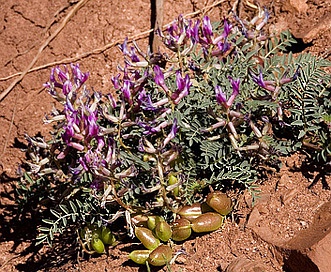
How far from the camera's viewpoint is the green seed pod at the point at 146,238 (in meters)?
3.36

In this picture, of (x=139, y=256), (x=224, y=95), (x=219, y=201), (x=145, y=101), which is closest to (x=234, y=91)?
(x=224, y=95)

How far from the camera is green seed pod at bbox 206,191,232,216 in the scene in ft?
11.0

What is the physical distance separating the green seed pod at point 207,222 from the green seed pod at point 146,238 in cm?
21

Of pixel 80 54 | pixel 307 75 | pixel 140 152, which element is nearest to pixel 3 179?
pixel 80 54

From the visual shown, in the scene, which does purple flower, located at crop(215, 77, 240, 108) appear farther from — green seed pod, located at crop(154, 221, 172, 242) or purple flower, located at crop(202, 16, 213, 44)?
green seed pod, located at crop(154, 221, 172, 242)

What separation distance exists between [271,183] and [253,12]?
1.35m

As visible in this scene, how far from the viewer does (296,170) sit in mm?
3576

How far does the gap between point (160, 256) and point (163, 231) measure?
0.12 meters

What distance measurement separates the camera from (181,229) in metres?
3.36

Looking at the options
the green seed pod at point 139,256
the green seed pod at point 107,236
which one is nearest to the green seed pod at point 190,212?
the green seed pod at point 139,256

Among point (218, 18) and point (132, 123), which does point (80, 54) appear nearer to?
point (218, 18)

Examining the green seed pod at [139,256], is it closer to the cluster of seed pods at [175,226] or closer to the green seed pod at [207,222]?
the cluster of seed pods at [175,226]

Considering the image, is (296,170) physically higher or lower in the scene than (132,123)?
lower

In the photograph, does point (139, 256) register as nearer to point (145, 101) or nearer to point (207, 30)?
point (145, 101)
